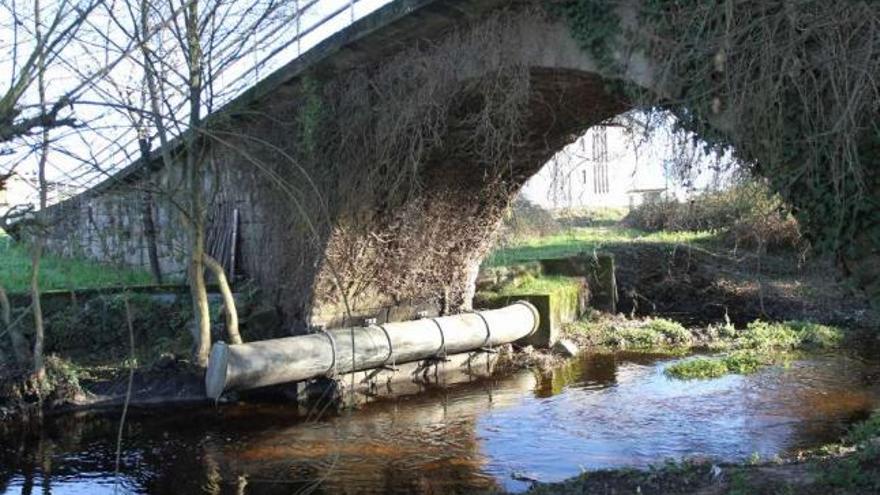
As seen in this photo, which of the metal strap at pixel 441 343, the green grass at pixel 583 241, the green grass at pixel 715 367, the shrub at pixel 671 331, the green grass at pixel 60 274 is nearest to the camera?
the green grass at pixel 715 367

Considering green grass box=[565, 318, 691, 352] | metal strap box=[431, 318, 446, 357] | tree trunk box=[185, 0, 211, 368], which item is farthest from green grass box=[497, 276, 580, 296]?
tree trunk box=[185, 0, 211, 368]

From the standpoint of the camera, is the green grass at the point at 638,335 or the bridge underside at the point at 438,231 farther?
the green grass at the point at 638,335

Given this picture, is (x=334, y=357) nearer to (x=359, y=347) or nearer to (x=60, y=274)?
(x=359, y=347)

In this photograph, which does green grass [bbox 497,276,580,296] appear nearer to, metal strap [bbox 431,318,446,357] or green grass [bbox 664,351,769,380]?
metal strap [bbox 431,318,446,357]

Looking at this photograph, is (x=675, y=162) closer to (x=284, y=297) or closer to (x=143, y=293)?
(x=284, y=297)

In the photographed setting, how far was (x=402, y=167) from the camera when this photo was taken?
1202 centimetres

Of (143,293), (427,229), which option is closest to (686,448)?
(427,229)

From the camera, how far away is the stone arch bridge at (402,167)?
976 centimetres

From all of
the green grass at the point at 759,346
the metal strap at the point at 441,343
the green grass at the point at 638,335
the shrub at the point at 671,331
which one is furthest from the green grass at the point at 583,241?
the metal strap at the point at 441,343

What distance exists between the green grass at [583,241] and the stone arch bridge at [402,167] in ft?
13.8

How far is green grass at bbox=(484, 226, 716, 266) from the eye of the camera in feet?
65.0

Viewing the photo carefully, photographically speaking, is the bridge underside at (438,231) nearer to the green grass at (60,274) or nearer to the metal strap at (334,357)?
the metal strap at (334,357)

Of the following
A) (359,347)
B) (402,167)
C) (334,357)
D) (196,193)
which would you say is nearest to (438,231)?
(402,167)

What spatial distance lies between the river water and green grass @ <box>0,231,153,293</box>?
461cm
